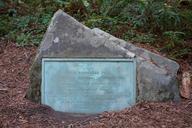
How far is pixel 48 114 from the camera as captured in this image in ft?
14.9

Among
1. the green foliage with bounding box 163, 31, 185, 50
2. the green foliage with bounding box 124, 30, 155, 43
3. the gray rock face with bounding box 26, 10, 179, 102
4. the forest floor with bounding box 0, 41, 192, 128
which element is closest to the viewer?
the forest floor with bounding box 0, 41, 192, 128

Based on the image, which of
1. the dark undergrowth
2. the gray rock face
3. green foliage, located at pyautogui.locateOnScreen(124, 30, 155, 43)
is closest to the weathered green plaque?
the gray rock face

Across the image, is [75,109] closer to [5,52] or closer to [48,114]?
[48,114]

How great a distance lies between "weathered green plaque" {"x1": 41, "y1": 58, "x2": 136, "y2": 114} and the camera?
4.71m

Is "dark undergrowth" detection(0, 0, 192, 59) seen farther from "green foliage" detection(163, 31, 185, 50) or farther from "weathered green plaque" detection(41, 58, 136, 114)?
"weathered green plaque" detection(41, 58, 136, 114)

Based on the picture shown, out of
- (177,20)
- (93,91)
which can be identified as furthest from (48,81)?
(177,20)

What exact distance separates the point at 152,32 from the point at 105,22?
0.78 metres

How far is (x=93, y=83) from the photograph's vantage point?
4.71m

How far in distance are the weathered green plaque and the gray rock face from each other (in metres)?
0.08

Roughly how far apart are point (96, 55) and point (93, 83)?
12.5 inches

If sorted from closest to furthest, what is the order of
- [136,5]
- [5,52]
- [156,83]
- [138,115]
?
[138,115]
[156,83]
[5,52]
[136,5]

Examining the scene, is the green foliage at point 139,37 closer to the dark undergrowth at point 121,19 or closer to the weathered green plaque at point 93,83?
the dark undergrowth at point 121,19

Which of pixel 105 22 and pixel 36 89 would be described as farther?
pixel 105 22

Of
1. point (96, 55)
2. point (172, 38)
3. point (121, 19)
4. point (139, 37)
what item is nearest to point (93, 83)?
point (96, 55)
